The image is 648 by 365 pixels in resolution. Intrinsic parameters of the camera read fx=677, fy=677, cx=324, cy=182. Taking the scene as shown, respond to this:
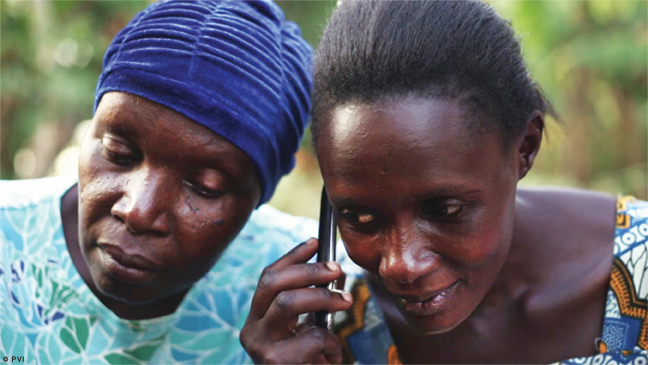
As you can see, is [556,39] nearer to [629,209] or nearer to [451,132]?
[629,209]

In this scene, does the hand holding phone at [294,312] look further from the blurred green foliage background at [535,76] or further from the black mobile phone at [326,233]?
the blurred green foliage background at [535,76]

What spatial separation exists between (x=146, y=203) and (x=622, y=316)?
1.52 m

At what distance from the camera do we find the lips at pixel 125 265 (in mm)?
2023

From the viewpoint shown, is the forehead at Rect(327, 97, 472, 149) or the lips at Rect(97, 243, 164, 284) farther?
the lips at Rect(97, 243, 164, 284)

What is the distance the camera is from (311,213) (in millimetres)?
6516

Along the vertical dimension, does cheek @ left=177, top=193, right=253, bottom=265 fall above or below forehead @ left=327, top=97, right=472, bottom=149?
below

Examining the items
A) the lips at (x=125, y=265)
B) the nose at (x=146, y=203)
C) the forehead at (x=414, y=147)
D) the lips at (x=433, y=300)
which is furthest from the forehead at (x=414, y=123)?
the lips at (x=125, y=265)

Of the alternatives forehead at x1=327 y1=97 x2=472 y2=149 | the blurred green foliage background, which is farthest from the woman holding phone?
the blurred green foliage background

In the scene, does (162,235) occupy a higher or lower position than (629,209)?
lower

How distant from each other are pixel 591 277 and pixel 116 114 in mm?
1594

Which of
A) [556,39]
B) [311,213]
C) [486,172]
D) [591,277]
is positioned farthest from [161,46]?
[556,39]

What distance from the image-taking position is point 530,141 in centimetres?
197

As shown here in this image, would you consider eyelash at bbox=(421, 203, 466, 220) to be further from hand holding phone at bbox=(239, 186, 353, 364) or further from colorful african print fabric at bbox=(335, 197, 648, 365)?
colorful african print fabric at bbox=(335, 197, 648, 365)

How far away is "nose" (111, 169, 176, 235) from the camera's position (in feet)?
6.48
